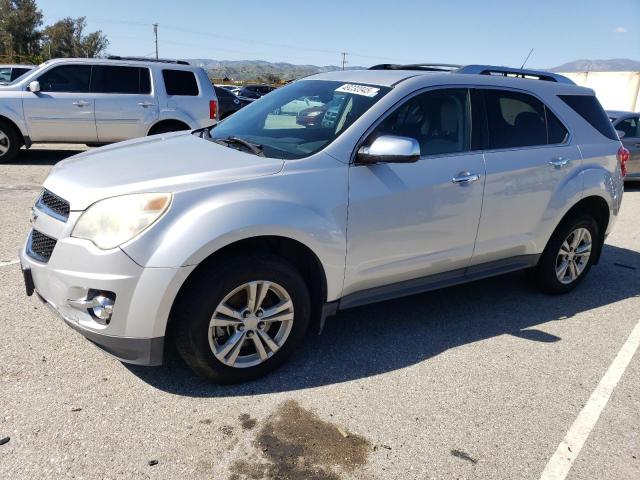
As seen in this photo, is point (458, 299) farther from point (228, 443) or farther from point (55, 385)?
point (55, 385)

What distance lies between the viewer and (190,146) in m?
3.65

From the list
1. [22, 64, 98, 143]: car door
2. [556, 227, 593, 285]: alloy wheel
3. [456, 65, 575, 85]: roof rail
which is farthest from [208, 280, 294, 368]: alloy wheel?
[22, 64, 98, 143]: car door

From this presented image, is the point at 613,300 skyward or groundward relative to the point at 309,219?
groundward

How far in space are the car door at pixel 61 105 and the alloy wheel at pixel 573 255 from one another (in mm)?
8274

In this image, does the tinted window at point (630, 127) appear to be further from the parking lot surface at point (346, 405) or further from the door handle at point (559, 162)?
the parking lot surface at point (346, 405)

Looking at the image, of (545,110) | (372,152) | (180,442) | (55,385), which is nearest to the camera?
(180,442)

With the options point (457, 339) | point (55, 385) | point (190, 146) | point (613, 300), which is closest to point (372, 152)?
point (190, 146)

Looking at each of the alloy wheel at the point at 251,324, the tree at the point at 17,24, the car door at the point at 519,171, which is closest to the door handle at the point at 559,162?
the car door at the point at 519,171

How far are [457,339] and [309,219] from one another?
160 centimetres

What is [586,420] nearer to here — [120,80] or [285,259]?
[285,259]

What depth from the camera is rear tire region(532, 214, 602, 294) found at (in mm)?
4723

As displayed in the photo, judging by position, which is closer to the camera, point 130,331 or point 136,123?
point 130,331

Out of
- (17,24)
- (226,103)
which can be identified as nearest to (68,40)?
(17,24)

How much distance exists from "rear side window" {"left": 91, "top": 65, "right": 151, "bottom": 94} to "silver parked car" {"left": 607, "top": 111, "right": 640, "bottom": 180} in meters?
8.96
